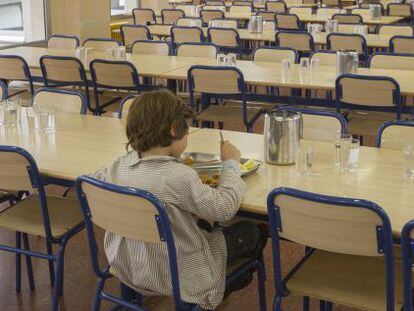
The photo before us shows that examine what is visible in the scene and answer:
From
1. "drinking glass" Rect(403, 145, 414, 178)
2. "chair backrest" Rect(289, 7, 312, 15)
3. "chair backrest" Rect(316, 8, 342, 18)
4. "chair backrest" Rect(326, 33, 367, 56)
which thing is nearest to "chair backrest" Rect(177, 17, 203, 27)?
"chair backrest" Rect(289, 7, 312, 15)

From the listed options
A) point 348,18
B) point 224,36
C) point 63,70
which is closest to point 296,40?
point 224,36

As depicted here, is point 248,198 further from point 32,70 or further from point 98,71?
point 32,70

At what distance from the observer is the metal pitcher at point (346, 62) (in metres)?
5.45

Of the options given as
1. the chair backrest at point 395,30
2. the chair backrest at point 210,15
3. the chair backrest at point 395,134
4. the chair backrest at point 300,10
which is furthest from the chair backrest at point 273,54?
the chair backrest at point 300,10

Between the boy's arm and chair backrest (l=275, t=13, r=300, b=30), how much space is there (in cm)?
756

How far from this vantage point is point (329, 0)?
1460 cm

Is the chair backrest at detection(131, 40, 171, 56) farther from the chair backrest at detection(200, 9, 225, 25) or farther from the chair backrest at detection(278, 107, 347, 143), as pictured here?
the chair backrest at detection(278, 107, 347, 143)

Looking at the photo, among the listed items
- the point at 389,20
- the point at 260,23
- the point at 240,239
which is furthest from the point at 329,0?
the point at 240,239

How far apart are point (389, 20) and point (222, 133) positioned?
24.2 feet

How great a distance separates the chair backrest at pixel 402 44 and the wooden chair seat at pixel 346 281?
480cm

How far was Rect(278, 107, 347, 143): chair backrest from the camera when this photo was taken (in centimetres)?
371

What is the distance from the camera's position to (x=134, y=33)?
923cm

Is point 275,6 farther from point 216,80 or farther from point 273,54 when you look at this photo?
point 216,80

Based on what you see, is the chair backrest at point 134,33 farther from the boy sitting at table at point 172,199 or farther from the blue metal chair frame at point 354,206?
the blue metal chair frame at point 354,206
